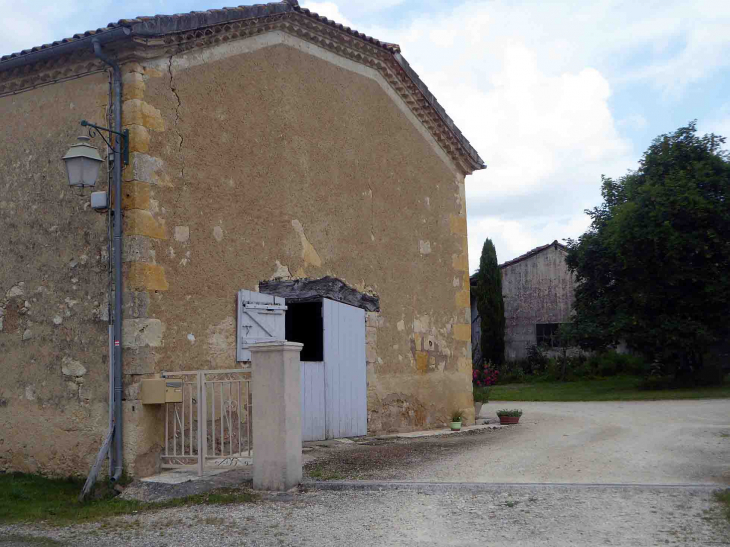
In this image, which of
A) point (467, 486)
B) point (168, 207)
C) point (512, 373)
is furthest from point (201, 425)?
point (512, 373)

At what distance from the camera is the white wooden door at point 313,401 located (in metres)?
9.75

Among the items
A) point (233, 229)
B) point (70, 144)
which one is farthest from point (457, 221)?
point (70, 144)

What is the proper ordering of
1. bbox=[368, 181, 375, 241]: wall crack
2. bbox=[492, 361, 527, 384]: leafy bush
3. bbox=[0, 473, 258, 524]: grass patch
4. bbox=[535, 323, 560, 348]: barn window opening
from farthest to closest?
bbox=[535, 323, 560, 348]: barn window opening → bbox=[492, 361, 527, 384]: leafy bush → bbox=[368, 181, 375, 241]: wall crack → bbox=[0, 473, 258, 524]: grass patch

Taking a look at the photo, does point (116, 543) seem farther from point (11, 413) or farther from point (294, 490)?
point (11, 413)

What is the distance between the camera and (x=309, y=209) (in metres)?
9.98

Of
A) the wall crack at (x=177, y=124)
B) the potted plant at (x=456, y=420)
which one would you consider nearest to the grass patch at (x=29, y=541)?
the wall crack at (x=177, y=124)

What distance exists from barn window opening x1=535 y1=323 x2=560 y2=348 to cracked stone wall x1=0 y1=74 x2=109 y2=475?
22.1m

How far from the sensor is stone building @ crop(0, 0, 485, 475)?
784cm

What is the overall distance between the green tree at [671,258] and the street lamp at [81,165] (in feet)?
51.2

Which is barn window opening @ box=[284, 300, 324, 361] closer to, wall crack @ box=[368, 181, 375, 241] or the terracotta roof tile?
wall crack @ box=[368, 181, 375, 241]

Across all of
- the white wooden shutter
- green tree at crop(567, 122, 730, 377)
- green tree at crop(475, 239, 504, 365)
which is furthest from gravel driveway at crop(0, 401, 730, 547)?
green tree at crop(475, 239, 504, 365)

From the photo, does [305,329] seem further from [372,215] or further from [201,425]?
[201,425]

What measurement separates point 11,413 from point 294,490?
3.74m

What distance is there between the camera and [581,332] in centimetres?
2133
